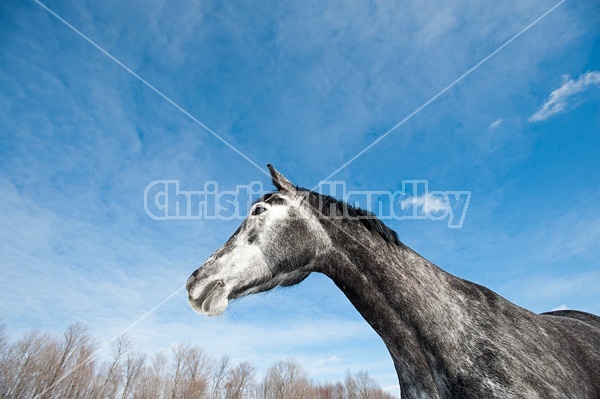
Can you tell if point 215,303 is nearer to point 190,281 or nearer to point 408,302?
point 190,281

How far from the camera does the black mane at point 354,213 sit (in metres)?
4.75

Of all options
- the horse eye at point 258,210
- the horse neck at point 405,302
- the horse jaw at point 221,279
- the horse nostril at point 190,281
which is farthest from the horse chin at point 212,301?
the horse neck at point 405,302

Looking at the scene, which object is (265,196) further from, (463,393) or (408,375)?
(463,393)

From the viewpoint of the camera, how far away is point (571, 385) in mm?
3594

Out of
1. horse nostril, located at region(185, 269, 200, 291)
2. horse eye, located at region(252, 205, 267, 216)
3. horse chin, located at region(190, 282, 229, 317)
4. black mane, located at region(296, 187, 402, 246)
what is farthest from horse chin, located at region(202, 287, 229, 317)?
black mane, located at region(296, 187, 402, 246)

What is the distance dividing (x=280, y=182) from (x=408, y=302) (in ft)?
9.43

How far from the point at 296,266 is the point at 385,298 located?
1.45 m

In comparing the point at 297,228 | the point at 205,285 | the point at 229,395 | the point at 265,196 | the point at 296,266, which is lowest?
the point at 229,395

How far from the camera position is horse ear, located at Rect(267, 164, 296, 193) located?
570 centimetres

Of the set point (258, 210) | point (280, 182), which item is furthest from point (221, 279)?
point (280, 182)

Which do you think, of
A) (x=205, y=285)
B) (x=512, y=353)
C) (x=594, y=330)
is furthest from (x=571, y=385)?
(x=205, y=285)

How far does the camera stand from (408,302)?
3.96 m

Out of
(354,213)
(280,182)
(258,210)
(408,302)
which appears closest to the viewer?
(408,302)

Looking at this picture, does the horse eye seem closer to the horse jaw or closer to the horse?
the horse
